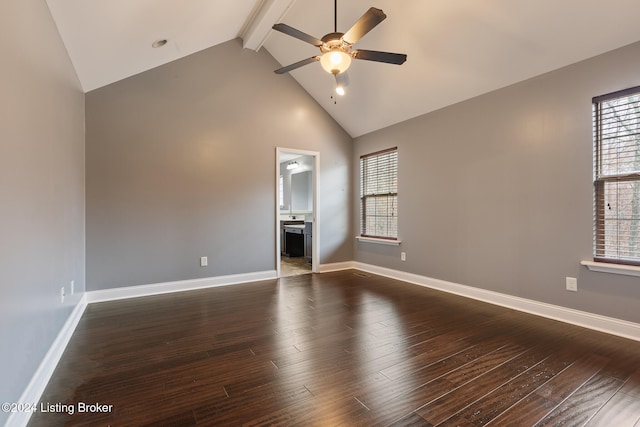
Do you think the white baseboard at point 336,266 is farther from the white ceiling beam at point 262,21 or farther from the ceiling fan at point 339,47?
the white ceiling beam at point 262,21

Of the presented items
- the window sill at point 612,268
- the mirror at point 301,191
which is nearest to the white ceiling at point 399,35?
the window sill at point 612,268

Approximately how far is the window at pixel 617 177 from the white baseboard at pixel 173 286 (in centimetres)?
402

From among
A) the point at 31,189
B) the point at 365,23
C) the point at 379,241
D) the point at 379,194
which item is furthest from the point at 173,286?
the point at 365,23

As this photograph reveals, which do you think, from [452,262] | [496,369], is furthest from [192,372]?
[452,262]

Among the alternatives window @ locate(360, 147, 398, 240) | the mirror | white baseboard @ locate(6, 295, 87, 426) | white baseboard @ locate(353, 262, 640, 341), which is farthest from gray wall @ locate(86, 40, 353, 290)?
white baseboard @ locate(353, 262, 640, 341)

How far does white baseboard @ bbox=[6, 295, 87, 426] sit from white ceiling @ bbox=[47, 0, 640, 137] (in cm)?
245

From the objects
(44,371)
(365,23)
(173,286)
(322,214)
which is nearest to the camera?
(44,371)

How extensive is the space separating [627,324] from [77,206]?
17.4ft

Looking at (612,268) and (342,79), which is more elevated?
(342,79)

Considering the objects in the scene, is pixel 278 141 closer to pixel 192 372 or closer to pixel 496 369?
pixel 192 372

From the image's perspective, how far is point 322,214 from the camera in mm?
5324

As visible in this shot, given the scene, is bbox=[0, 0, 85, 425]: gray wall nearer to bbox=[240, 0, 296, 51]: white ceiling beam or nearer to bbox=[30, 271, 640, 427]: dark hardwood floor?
bbox=[30, 271, 640, 427]: dark hardwood floor

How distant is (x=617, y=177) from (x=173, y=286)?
4.99 metres

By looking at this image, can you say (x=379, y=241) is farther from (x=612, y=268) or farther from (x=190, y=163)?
(x=190, y=163)
